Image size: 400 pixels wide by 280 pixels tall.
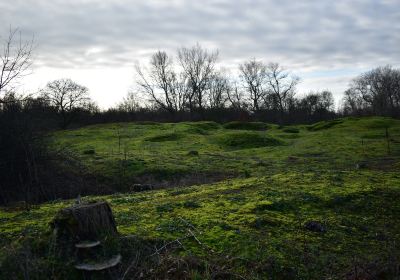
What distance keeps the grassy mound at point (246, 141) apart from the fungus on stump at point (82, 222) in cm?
2887

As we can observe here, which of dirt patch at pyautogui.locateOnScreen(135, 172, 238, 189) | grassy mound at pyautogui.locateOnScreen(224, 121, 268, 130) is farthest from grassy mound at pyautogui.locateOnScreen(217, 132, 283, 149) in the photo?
grassy mound at pyautogui.locateOnScreen(224, 121, 268, 130)

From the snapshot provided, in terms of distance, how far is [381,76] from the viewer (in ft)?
383

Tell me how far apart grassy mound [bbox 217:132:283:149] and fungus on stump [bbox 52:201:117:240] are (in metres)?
28.9

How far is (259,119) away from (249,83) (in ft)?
44.5

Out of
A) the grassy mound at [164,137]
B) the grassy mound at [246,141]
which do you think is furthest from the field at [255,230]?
the grassy mound at [164,137]

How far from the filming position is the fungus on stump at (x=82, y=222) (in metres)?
6.07

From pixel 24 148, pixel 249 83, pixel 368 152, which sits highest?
pixel 249 83

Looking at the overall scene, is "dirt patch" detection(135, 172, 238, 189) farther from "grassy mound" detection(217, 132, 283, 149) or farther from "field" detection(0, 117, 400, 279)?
"grassy mound" detection(217, 132, 283, 149)

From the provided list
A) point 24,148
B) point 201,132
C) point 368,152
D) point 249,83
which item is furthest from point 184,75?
point 24,148

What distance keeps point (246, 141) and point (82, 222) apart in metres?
30.7

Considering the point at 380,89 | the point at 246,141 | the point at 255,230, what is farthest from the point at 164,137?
the point at 380,89

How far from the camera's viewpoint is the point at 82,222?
239 inches

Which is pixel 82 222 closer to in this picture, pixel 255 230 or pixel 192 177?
pixel 255 230

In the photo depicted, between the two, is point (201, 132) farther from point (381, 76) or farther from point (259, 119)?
point (381, 76)
